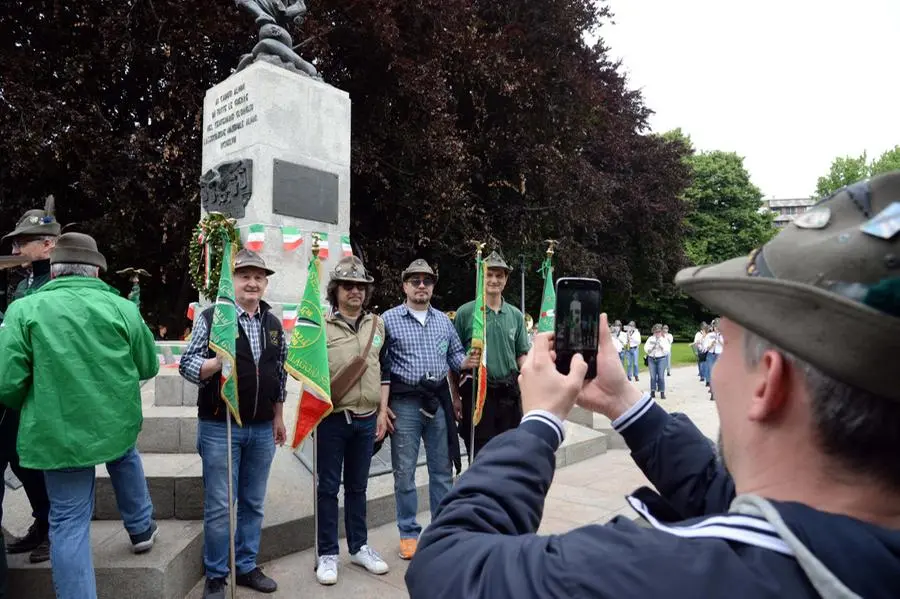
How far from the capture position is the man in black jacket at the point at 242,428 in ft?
12.6

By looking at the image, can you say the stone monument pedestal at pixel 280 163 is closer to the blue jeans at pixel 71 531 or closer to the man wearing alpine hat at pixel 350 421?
the man wearing alpine hat at pixel 350 421

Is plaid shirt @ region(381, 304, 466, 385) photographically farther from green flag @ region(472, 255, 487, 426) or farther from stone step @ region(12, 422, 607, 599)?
stone step @ region(12, 422, 607, 599)

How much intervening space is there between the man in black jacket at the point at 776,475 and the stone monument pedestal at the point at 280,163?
624cm

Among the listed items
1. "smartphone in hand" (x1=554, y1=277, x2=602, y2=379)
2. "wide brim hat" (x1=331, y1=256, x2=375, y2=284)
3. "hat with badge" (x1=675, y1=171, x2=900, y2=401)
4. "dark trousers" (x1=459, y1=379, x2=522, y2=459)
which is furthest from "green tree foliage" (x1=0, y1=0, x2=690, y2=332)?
"hat with badge" (x1=675, y1=171, x2=900, y2=401)

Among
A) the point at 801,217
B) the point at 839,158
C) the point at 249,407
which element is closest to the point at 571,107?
the point at 249,407

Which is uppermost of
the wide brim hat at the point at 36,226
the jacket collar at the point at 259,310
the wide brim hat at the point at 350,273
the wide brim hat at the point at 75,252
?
the wide brim hat at the point at 36,226

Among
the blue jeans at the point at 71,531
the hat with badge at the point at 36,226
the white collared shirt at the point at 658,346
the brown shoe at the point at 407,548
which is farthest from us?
the white collared shirt at the point at 658,346

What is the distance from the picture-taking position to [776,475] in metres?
0.93

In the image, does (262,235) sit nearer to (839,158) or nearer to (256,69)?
(256,69)

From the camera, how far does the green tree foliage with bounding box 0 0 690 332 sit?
1107cm

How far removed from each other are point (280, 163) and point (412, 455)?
4141mm

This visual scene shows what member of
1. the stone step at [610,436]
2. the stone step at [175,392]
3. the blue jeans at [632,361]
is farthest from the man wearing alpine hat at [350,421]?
the blue jeans at [632,361]

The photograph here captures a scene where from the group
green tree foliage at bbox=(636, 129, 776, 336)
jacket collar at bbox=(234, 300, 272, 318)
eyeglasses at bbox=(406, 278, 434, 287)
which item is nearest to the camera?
jacket collar at bbox=(234, 300, 272, 318)

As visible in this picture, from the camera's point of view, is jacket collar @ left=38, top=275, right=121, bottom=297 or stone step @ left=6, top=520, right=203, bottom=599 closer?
jacket collar @ left=38, top=275, right=121, bottom=297
